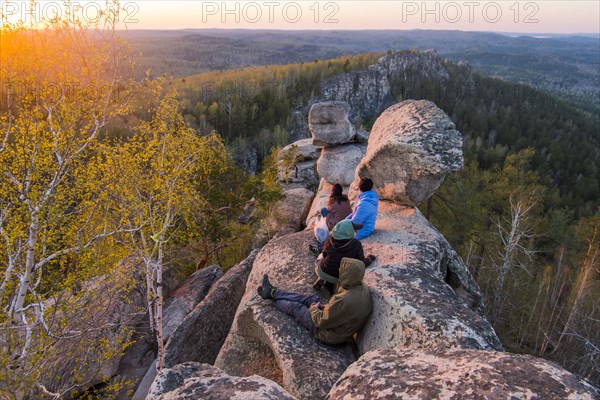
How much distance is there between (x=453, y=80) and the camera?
153m

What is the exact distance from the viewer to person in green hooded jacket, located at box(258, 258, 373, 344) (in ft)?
25.4

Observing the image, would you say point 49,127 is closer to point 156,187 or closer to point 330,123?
point 156,187

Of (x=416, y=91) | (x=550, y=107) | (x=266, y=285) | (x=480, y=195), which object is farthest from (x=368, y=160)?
(x=550, y=107)

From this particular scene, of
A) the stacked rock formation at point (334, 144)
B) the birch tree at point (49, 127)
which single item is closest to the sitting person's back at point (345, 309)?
the birch tree at point (49, 127)

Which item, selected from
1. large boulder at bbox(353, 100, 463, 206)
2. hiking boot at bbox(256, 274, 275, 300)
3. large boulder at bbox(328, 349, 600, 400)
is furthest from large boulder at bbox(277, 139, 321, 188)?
large boulder at bbox(328, 349, 600, 400)

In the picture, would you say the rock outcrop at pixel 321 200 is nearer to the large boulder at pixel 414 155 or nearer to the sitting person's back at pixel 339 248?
the large boulder at pixel 414 155

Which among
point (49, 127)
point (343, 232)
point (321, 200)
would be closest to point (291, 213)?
point (321, 200)

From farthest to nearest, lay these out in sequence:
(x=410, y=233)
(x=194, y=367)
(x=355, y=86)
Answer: (x=355, y=86) → (x=410, y=233) → (x=194, y=367)

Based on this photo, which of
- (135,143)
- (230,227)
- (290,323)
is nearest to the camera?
(290,323)

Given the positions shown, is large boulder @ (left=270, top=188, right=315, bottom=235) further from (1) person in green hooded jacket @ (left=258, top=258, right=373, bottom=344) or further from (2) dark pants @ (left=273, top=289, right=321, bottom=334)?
(1) person in green hooded jacket @ (left=258, top=258, right=373, bottom=344)

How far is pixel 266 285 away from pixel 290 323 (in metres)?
1.20

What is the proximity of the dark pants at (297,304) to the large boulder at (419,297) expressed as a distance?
4.11 feet

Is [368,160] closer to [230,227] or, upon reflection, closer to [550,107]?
[230,227]

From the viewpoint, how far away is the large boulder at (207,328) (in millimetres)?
12539
